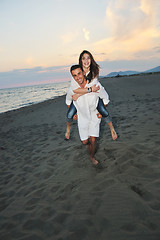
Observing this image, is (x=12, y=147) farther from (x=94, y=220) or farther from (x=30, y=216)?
(x=94, y=220)

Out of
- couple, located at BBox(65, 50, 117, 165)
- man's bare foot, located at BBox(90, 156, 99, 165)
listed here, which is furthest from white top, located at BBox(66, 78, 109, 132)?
man's bare foot, located at BBox(90, 156, 99, 165)

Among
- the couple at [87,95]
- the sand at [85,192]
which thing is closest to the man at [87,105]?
the couple at [87,95]

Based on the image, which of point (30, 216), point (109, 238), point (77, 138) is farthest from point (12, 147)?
point (109, 238)

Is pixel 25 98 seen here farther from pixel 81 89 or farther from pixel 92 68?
pixel 81 89

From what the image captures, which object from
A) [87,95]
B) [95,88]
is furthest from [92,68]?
[87,95]

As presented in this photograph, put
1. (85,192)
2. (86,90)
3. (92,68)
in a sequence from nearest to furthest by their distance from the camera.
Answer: (85,192) → (86,90) → (92,68)

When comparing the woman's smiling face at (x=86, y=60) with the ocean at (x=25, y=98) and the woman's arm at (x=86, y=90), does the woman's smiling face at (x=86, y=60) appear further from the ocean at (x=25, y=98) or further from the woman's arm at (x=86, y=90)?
the ocean at (x=25, y=98)

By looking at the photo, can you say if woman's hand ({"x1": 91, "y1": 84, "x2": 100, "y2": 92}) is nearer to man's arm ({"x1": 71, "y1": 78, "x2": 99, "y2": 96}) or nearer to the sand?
man's arm ({"x1": 71, "y1": 78, "x2": 99, "y2": 96})

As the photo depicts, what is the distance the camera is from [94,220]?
2.07 m

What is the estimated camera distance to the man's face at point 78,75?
2.98 metres

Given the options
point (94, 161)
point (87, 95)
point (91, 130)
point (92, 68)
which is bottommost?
point (94, 161)

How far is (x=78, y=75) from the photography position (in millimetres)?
3027

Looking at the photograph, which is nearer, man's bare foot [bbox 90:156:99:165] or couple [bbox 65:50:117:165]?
couple [bbox 65:50:117:165]

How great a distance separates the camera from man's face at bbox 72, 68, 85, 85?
117 inches
